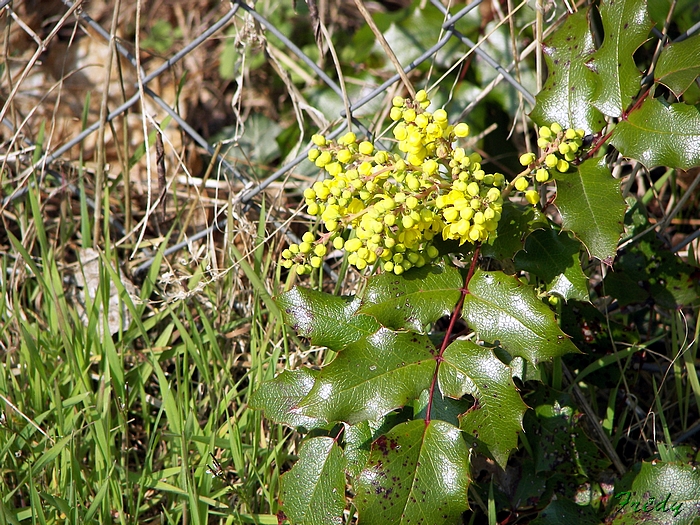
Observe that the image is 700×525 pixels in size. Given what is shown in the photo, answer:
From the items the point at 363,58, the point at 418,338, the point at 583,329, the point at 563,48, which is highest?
the point at 563,48

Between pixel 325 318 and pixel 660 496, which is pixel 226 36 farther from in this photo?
pixel 660 496

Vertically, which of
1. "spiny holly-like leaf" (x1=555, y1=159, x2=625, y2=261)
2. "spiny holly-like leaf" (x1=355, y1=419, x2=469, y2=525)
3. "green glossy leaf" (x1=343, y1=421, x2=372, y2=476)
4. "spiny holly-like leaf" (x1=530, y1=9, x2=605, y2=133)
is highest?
"spiny holly-like leaf" (x1=530, y1=9, x2=605, y2=133)

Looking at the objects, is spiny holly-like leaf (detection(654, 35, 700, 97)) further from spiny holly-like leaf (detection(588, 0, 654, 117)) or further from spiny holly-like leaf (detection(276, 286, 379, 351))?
spiny holly-like leaf (detection(276, 286, 379, 351))

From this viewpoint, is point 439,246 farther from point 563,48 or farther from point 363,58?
point 363,58

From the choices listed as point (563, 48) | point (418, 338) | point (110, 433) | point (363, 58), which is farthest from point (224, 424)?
point (363, 58)

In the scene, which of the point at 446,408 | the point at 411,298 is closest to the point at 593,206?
the point at 411,298

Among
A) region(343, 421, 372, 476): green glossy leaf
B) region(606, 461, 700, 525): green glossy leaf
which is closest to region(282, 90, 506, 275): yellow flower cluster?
region(343, 421, 372, 476): green glossy leaf

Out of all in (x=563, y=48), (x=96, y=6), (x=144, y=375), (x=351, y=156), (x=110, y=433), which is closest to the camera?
(x=351, y=156)

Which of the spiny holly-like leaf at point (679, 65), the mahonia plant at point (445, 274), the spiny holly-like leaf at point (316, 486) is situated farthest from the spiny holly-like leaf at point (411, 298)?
the spiny holly-like leaf at point (679, 65)
